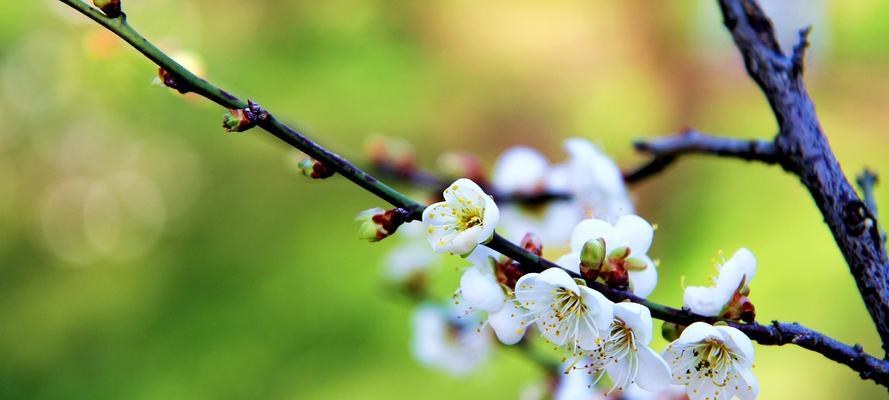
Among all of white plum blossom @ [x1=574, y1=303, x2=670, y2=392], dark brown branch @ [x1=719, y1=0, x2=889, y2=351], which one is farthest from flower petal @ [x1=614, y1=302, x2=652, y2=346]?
dark brown branch @ [x1=719, y1=0, x2=889, y2=351]

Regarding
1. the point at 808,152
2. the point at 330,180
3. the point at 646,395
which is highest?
the point at 330,180

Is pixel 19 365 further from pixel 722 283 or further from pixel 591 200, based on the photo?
pixel 722 283

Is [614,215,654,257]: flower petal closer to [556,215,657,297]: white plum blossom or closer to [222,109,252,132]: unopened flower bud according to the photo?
[556,215,657,297]: white plum blossom

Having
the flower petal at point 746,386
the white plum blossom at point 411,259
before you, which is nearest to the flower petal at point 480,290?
the flower petal at point 746,386

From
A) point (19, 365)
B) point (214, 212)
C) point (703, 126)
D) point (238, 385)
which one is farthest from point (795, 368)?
point (19, 365)

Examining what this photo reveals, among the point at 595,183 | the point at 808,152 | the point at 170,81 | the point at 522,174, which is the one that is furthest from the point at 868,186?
the point at 170,81

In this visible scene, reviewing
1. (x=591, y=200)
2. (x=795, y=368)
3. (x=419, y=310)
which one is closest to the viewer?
(x=591, y=200)

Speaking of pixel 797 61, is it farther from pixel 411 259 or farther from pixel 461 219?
pixel 411 259
